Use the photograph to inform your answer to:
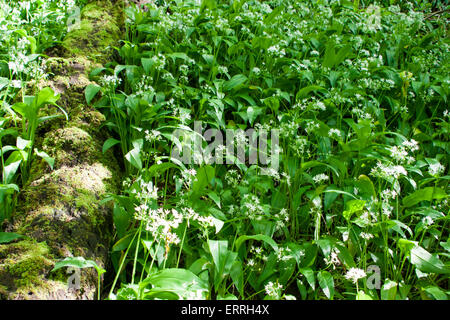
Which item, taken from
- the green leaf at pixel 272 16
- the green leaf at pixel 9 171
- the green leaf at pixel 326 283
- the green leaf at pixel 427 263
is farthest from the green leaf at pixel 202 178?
the green leaf at pixel 272 16

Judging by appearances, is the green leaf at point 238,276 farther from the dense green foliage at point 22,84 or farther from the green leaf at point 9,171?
the green leaf at point 9,171

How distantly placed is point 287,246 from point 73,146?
5.87 ft

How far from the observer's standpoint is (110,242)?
2.40m

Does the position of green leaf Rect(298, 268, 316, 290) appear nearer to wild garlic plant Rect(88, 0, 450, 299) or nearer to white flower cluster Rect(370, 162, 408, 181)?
wild garlic plant Rect(88, 0, 450, 299)

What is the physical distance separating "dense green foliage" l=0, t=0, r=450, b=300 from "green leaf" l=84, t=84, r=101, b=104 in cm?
2

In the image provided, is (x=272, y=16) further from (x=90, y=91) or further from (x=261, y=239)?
(x=261, y=239)

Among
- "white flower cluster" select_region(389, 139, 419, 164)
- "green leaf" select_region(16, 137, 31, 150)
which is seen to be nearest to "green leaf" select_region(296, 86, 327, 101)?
"white flower cluster" select_region(389, 139, 419, 164)

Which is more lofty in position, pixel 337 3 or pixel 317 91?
pixel 337 3

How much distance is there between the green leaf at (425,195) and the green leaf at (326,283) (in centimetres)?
95

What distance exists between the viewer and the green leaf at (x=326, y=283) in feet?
7.17

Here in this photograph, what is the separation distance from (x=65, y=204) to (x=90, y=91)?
1.17m

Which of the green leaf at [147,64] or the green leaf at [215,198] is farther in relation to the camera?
the green leaf at [147,64]
